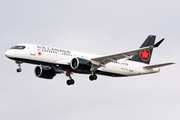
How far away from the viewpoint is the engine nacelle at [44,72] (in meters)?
55.0

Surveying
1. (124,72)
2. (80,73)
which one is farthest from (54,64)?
(124,72)

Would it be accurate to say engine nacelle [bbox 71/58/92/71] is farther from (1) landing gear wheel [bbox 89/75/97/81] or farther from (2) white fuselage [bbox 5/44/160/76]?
(1) landing gear wheel [bbox 89/75/97/81]

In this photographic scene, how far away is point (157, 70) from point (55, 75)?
14767 mm

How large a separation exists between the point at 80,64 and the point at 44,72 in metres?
7.48

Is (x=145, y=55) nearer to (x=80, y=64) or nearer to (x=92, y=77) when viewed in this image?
(x=92, y=77)

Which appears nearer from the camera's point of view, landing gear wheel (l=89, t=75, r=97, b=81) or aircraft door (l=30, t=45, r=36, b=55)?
aircraft door (l=30, t=45, r=36, b=55)

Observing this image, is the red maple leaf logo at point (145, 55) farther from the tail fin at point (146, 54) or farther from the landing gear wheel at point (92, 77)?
the landing gear wheel at point (92, 77)

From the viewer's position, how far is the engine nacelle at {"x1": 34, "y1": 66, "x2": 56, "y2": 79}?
2165 inches

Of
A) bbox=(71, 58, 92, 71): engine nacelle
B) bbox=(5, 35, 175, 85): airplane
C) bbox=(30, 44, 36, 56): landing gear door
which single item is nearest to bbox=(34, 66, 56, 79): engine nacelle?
bbox=(5, 35, 175, 85): airplane

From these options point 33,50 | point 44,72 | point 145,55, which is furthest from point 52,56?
point 145,55

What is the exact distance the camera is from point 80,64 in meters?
49.8

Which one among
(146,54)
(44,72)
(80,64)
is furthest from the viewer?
(146,54)

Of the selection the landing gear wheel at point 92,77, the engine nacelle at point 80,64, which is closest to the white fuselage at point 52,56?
the engine nacelle at point 80,64

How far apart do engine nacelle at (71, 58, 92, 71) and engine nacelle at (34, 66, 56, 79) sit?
6119 mm
